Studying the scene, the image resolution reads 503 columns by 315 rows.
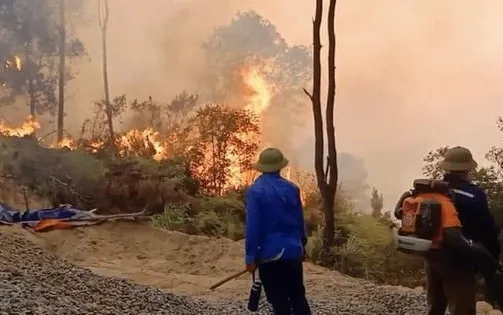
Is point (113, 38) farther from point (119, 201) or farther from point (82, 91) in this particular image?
point (119, 201)

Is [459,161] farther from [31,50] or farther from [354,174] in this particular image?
[31,50]

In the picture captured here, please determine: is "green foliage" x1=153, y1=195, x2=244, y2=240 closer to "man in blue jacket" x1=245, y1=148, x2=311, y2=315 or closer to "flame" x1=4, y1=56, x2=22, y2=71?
"man in blue jacket" x1=245, y1=148, x2=311, y2=315

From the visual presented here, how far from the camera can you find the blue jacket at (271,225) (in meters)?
5.52

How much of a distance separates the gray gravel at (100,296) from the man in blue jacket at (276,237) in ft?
6.87

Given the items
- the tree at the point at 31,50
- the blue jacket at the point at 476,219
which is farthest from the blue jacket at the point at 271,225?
the tree at the point at 31,50

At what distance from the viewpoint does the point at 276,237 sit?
555cm

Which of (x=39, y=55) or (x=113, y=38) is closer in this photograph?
(x=39, y=55)

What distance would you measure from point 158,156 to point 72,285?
14.8 metres

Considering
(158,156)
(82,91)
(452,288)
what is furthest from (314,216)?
(82,91)

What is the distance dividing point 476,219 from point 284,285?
5.12 feet

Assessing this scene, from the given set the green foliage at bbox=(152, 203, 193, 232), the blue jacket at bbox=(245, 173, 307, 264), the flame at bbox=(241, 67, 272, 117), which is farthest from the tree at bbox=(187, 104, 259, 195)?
the blue jacket at bbox=(245, 173, 307, 264)

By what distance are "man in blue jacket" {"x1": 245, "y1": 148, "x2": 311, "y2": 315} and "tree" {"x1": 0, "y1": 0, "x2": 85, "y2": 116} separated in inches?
980

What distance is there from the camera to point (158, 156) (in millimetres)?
22969

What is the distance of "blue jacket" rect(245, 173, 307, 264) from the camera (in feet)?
18.1
